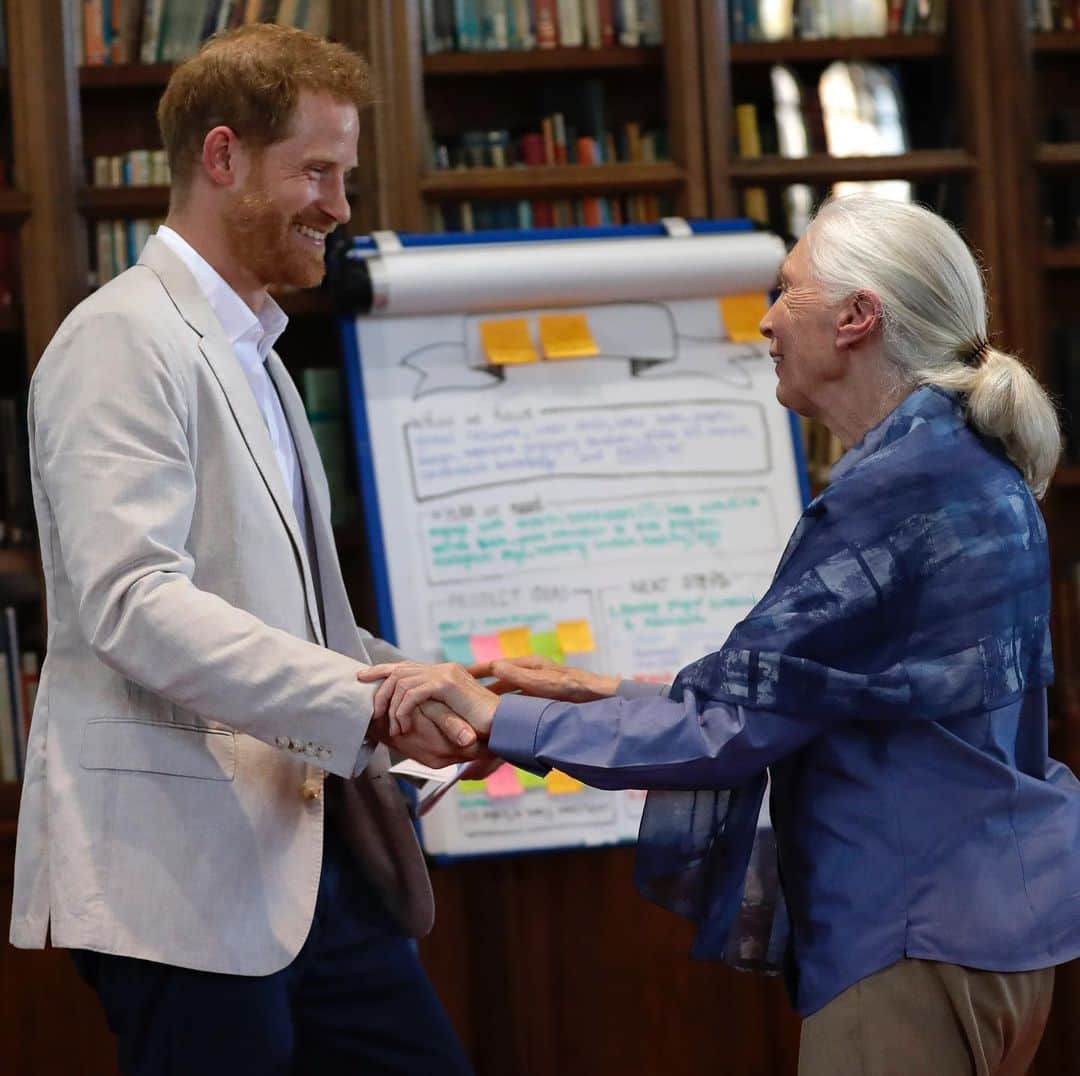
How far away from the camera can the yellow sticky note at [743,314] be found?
2.97 m

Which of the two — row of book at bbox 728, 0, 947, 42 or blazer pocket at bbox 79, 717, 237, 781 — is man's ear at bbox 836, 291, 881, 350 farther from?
row of book at bbox 728, 0, 947, 42

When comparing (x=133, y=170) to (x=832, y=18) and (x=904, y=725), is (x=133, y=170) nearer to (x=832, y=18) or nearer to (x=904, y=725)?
(x=832, y=18)

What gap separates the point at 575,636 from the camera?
281 cm

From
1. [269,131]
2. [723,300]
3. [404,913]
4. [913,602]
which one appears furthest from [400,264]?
[913,602]

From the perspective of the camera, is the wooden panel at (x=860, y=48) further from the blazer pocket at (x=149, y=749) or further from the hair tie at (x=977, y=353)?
the blazer pocket at (x=149, y=749)

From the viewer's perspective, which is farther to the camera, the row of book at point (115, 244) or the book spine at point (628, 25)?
the book spine at point (628, 25)

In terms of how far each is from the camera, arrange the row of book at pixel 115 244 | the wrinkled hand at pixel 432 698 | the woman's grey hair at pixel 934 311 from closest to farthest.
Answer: the woman's grey hair at pixel 934 311 → the wrinkled hand at pixel 432 698 → the row of book at pixel 115 244

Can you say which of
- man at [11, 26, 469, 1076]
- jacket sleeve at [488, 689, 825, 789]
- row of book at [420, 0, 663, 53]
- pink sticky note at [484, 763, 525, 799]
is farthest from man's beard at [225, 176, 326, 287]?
row of book at [420, 0, 663, 53]

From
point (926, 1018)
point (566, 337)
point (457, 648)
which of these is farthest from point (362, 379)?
point (926, 1018)

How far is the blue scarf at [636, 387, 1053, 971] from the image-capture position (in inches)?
59.4

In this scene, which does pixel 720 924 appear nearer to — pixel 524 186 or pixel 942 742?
pixel 942 742

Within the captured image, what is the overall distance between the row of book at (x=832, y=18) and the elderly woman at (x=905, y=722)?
188 centimetres

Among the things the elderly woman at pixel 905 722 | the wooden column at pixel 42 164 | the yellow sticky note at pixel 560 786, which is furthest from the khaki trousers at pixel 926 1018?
the wooden column at pixel 42 164

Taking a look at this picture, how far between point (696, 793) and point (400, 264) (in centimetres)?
143
